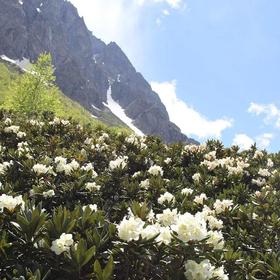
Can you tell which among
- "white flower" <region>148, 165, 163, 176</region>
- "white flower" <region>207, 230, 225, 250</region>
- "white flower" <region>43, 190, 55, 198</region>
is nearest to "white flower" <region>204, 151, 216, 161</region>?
"white flower" <region>148, 165, 163, 176</region>

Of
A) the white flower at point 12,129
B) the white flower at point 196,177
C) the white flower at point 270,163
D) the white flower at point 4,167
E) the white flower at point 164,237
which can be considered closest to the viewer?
the white flower at point 164,237

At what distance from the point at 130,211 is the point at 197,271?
1440 millimetres

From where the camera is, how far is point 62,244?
4.40m

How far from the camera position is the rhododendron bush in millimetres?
4488

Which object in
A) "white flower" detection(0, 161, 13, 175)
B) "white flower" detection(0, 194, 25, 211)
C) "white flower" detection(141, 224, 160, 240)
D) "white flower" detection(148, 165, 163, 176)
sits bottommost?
"white flower" detection(0, 161, 13, 175)

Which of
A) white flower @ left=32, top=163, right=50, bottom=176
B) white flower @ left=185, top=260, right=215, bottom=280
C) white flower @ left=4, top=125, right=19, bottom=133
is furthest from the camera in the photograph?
white flower @ left=4, top=125, right=19, bottom=133

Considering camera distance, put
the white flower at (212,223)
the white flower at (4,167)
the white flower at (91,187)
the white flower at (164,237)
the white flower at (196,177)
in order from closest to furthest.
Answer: the white flower at (164,237) → the white flower at (212,223) → the white flower at (91,187) → the white flower at (4,167) → the white flower at (196,177)

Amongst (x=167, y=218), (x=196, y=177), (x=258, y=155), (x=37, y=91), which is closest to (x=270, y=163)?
(x=258, y=155)

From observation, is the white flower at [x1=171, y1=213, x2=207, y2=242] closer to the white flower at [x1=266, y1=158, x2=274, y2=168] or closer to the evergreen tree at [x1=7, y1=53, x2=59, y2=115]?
the white flower at [x1=266, y1=158, x2=274, y2=168]

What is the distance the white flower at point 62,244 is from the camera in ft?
14.4

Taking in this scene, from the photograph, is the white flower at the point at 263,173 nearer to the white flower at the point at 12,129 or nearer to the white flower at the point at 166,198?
the white flower at the point at 166,198

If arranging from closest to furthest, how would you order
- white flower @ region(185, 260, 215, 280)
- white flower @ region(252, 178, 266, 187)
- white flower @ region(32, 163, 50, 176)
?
white flower @ region(185, 260, 215, 280) → white flower @ region(32, 163, 50, 176) → white flower @ region(252, 178, 266, 187)

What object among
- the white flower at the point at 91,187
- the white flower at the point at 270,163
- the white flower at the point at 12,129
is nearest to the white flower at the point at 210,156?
the white flower at the point at 270,163

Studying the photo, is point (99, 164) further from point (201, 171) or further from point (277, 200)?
point (277, 200)
